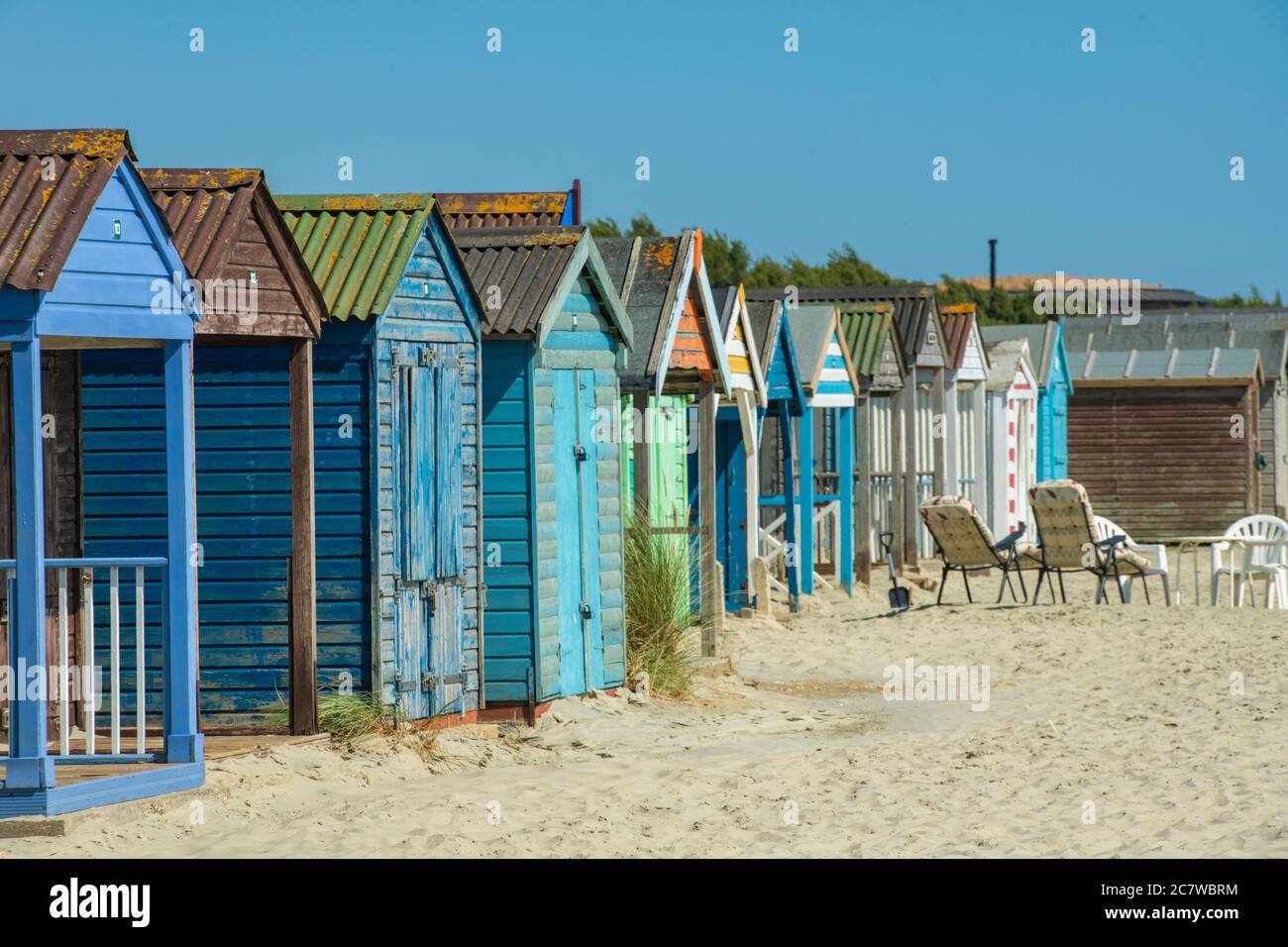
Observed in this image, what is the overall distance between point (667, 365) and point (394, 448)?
4.10 m

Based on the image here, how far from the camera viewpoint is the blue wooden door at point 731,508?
1723cm

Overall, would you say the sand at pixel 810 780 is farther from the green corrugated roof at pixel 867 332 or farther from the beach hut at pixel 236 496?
the green corrugated roof at pixel 867 332

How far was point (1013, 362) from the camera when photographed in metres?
24.8

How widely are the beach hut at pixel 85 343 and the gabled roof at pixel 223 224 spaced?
403mm

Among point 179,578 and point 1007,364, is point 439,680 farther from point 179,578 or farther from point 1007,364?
point 1007,364

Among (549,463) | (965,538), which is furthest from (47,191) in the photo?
(965,538)

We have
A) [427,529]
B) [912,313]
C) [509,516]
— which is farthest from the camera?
[912,313]

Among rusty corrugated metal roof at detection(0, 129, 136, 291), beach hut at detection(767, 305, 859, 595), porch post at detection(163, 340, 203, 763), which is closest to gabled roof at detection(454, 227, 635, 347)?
porch post at detection(163, 340, 203, 763)

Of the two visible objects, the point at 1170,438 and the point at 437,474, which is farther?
the point at 1170,438

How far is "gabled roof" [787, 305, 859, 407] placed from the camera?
720 inches

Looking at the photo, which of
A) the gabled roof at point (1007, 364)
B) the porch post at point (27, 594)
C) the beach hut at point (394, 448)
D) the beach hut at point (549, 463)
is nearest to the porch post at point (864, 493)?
the gabled roof at point (1007, 364)

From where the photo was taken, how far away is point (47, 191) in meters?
7.64

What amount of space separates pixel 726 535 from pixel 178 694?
9585 millimetres
